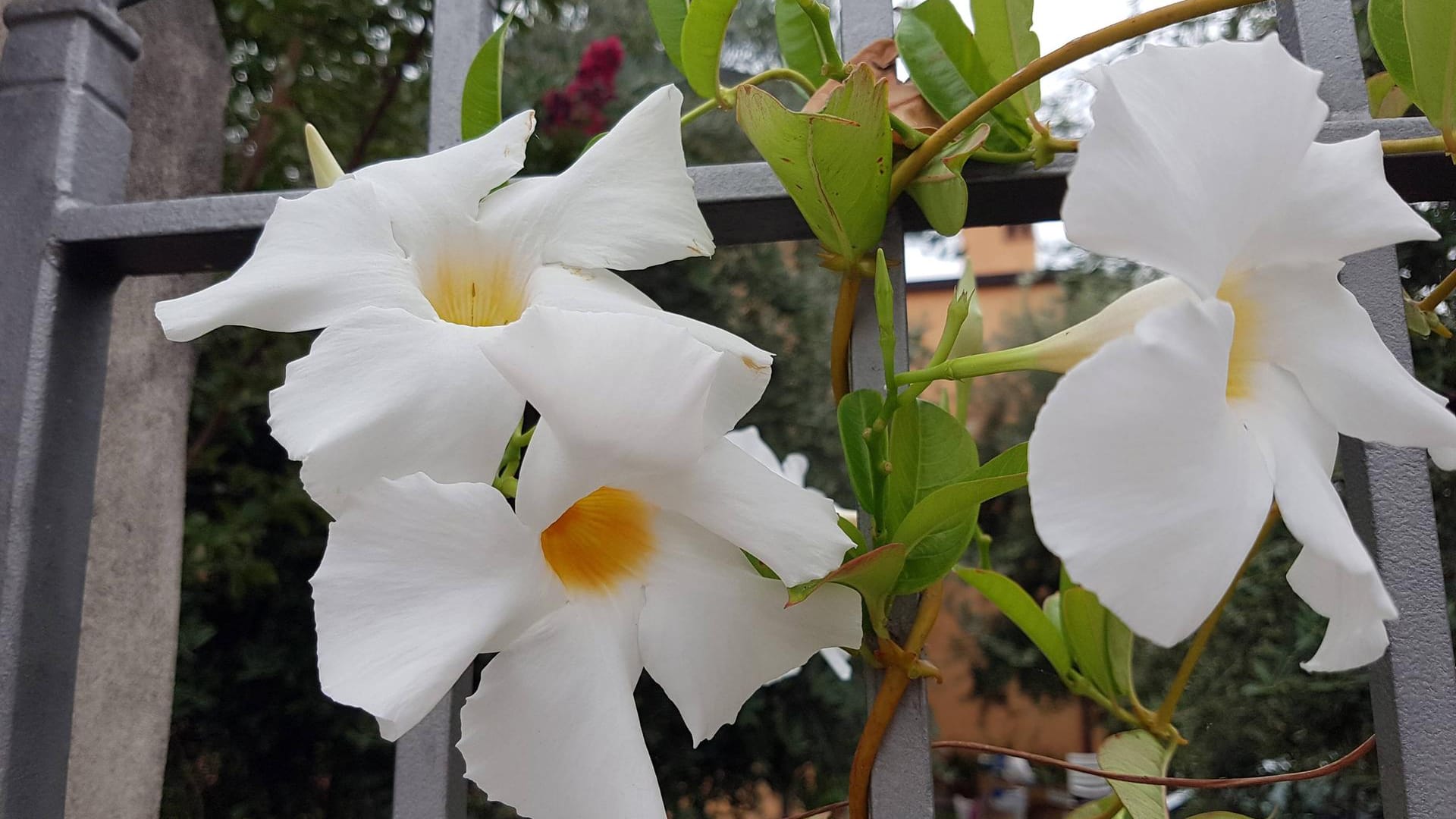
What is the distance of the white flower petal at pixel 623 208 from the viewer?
358 mm

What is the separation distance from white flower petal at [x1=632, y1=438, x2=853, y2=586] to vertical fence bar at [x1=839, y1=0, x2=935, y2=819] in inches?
3.9

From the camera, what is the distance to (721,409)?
31cm

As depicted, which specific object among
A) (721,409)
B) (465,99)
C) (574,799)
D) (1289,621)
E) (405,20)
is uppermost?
(405,20)

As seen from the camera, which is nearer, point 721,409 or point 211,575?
point 721,409

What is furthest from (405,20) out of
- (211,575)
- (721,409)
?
(721,409)

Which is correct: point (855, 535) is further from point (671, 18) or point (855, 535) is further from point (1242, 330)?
point (671, 18)

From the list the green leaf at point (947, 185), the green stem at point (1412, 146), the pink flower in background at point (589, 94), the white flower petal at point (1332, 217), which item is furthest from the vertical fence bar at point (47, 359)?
the pink flower in background at point (589, 94)

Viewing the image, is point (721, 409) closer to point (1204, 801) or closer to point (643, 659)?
point (643, 659)

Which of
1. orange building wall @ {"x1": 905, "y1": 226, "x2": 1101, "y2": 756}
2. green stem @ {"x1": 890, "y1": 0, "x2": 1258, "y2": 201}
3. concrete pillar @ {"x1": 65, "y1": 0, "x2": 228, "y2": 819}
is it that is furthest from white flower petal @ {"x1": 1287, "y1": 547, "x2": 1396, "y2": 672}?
orange building wall @ {"x1": 905, "y1": 226, "x2": 1101, "y2": 756}

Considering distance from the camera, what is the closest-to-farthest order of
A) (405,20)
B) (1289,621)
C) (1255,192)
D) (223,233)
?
(1255,192) → (223,233) → (1289,621) → (405,20)

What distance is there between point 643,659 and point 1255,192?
0.24m

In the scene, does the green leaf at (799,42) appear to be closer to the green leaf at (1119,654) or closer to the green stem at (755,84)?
the green stem at (755,84)

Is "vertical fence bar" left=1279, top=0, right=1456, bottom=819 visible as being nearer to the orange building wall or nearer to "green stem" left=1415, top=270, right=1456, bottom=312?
"green stem" left=1415, top=270, right=1456, bottom=312

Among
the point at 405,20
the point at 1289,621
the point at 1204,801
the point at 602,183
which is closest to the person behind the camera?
the point at 602,183
